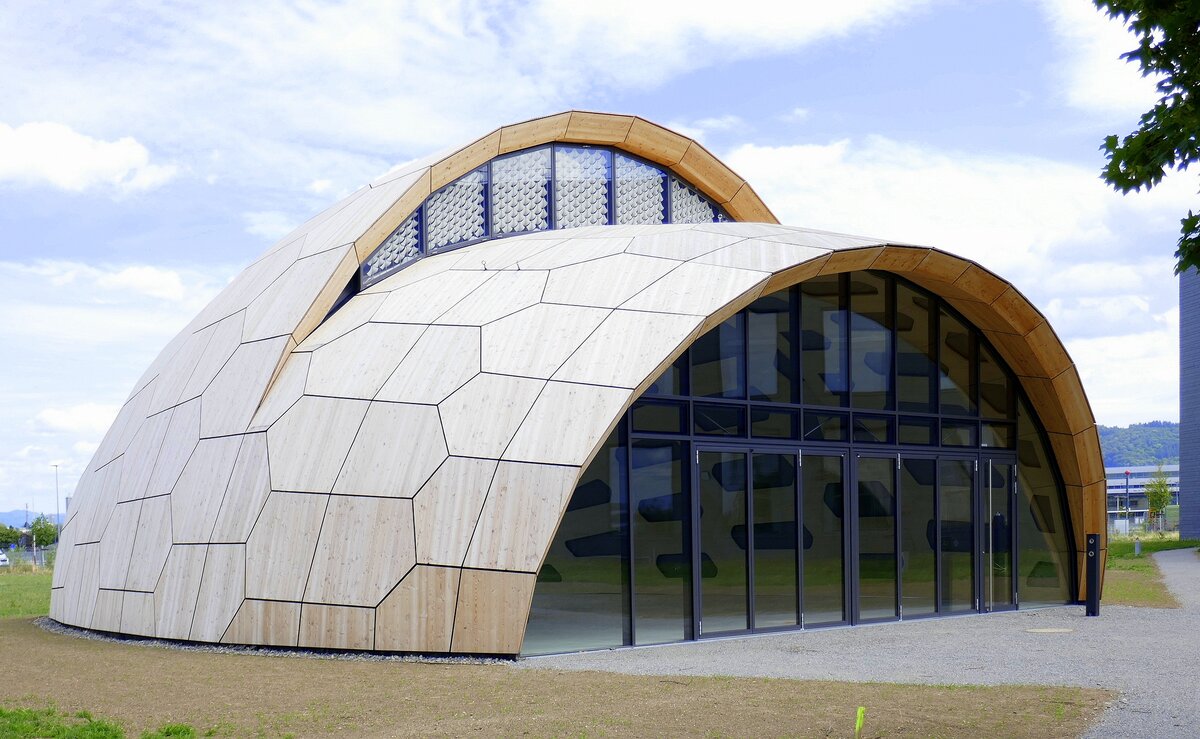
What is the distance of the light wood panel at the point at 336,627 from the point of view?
10.6m

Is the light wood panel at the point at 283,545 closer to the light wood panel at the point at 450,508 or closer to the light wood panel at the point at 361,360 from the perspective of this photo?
the light wood panel at the point at 450,508

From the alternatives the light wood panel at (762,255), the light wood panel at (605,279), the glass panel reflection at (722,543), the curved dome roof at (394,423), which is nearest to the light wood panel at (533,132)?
the curved dome roof at (394,423)

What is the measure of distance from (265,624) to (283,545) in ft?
2.61

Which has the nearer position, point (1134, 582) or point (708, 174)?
point (708, 174)

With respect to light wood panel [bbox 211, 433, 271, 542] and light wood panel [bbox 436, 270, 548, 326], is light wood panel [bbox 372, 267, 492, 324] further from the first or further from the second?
light wood panel [bbox 211, 433, 271, 542]

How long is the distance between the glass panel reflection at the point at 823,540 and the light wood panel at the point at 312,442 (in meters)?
5.85

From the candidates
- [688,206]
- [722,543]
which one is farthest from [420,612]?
[688,206]

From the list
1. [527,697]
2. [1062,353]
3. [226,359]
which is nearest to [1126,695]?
[527,697]

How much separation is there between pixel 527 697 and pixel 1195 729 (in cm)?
470

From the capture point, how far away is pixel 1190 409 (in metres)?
46.6

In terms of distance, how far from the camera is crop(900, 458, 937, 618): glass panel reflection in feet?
49.8

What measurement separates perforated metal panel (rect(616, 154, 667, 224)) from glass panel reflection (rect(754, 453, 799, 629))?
5.30 metres

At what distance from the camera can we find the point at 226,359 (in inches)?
519

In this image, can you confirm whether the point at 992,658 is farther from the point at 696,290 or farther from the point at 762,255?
the point at 762,255
